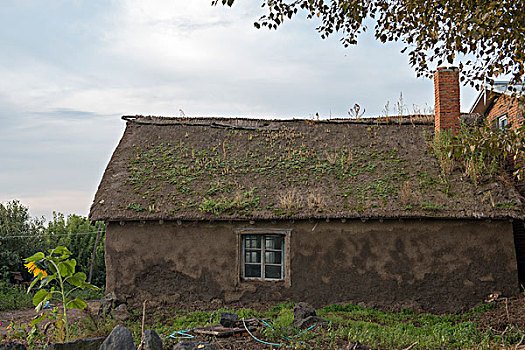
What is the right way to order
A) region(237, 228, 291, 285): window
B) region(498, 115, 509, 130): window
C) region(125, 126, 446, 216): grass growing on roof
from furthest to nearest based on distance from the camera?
region(498, 115, 509, 130): window → region(125, 126, 446, 216): grass growing on roof → region(237, 228, 291, 285): window

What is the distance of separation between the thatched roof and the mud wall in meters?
0.42

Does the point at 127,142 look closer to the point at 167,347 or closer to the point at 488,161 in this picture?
the point at 167,347

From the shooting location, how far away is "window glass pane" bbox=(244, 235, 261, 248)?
43.0ft

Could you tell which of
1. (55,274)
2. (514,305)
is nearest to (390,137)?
(514,305)

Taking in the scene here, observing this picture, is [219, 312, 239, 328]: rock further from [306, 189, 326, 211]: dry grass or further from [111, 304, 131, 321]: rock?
[306, 189, 326, 211]: dry grass

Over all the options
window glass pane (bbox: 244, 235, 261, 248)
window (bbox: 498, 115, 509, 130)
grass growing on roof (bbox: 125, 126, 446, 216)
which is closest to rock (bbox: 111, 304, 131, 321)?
grass growing on roof (bbox: 125, 126, 446, 216)

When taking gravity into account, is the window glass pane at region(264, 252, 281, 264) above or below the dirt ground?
above

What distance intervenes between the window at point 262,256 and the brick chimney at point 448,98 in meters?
6.36

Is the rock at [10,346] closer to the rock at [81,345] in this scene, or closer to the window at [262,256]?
the rock at [81,345]

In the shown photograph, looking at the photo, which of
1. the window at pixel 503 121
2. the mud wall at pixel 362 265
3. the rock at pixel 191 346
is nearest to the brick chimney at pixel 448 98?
the window at pixel 503 121

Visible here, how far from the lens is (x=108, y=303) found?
12.7 m

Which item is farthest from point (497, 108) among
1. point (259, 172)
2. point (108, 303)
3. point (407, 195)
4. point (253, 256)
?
point (108, 303)

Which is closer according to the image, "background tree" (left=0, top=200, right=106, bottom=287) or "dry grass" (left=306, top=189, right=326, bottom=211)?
"dry grass" (left=306, top=189, right=326, bottom=211)

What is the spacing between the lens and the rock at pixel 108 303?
1249 cm
